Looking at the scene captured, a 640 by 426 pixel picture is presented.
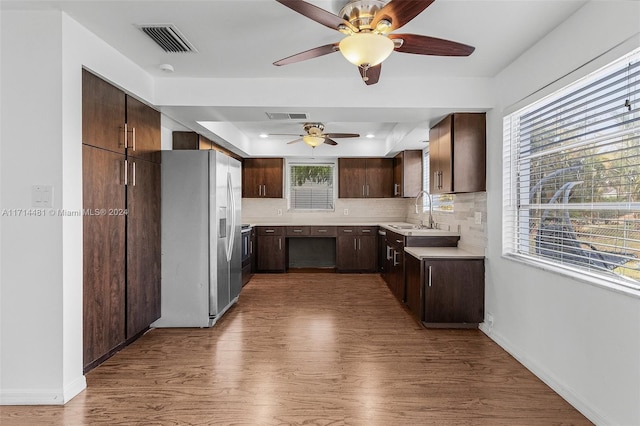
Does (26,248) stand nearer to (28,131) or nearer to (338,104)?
(28,131)

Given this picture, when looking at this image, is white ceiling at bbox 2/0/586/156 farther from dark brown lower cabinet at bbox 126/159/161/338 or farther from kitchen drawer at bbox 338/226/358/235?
kitchen drawer at bbox 338/226/358/235

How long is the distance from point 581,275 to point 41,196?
11.5 feet

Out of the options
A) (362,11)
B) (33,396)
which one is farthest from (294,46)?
(33,396)

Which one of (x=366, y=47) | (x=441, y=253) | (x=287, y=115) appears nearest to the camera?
(x=366, y=47)

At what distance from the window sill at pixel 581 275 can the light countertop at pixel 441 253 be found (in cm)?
54

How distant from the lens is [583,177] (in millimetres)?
2344

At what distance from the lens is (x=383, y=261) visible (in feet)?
19.9

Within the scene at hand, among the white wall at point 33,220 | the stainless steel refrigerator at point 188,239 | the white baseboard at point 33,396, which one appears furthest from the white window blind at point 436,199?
the white baseboard at point 33,396

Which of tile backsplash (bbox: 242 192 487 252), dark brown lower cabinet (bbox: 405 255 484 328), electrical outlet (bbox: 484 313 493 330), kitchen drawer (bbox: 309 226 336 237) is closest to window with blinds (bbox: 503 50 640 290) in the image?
dark brown lower cabinet (bbox: 405 255 484 328)

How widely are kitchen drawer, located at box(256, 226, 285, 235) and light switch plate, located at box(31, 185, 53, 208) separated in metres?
4.33

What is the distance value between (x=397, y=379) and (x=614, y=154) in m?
1.99

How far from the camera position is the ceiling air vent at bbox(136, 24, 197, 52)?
2521mm

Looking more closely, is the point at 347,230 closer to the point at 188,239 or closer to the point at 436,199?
the point at 436,199

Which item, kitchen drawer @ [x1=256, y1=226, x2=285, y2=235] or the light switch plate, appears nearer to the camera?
the light switch plate
